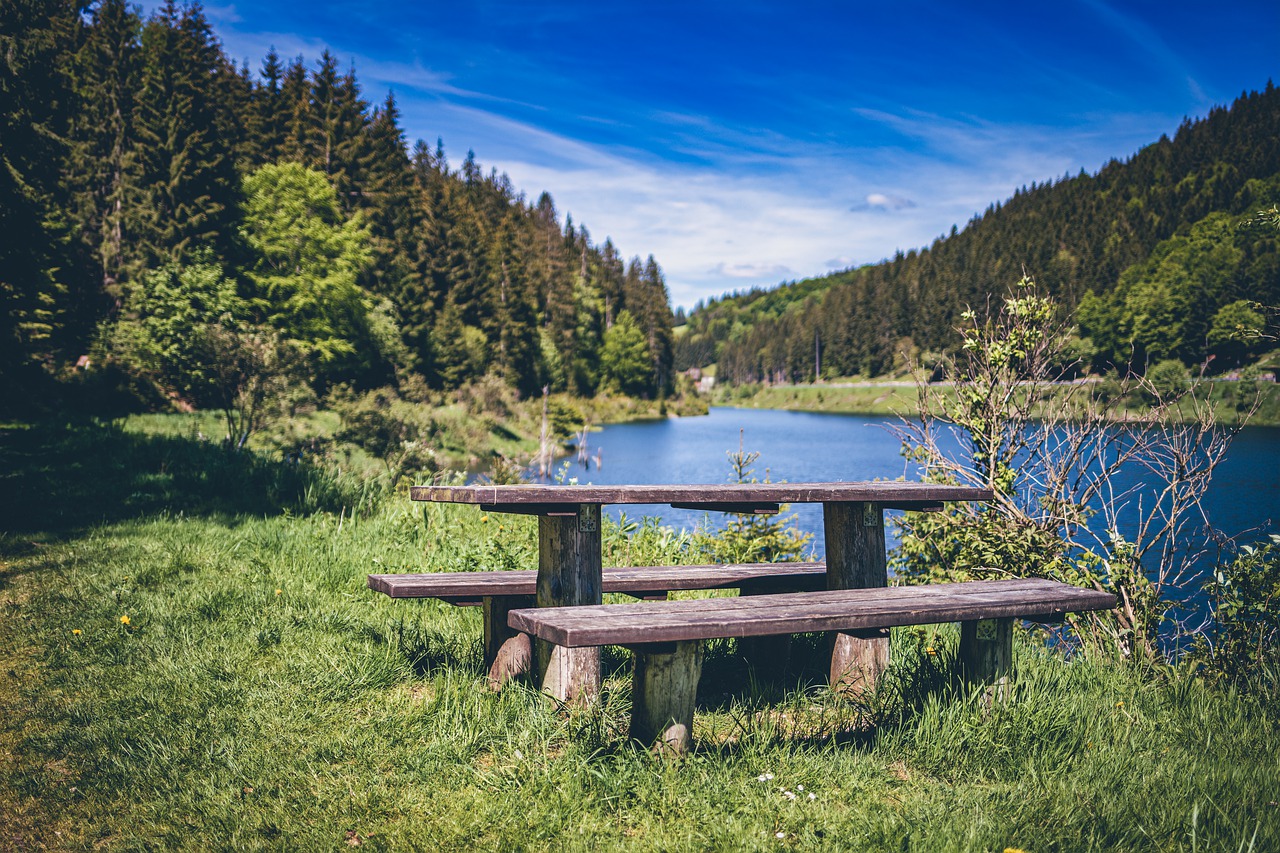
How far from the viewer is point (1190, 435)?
518cm

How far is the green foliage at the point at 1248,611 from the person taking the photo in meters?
4.59

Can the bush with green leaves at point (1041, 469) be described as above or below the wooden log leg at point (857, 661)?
above

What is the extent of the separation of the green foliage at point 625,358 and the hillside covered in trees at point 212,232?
21390mm

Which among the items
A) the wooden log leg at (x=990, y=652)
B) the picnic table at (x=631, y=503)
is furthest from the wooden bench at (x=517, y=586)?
the wooden log leg at (x=990, y=652)

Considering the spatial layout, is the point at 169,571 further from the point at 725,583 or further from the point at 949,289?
the point at 949,289

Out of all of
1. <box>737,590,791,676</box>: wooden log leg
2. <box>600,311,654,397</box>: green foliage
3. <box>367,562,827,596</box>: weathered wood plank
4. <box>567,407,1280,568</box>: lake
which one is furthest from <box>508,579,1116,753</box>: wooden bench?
<box>600,311,654,397</box>: green foliage

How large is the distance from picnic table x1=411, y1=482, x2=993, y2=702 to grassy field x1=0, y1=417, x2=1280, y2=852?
0.70 feet

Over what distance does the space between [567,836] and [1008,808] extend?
A: 1.48 metres

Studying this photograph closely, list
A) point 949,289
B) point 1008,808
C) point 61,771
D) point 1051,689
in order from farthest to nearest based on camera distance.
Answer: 1. point 949,289
2. point 1051,689
3. point 61,771
4. point 1008,808

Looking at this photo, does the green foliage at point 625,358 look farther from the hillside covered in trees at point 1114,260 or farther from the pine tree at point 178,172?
the pine tree at point 178,172

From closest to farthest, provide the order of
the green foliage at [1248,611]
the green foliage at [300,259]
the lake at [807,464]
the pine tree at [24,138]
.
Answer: the green foliage at [1248,611] → the lake at [807,464] → the pine tree at [24,138] → the green foliage at [300,259]

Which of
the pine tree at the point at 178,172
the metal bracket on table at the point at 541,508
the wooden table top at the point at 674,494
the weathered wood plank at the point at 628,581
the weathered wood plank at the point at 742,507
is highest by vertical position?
the pine tree at the point at 178,172

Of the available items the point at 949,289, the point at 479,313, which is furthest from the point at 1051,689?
the point at 949,289

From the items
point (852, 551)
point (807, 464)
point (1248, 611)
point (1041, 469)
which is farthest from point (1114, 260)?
point (852, 551)
